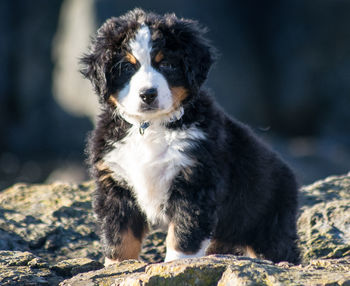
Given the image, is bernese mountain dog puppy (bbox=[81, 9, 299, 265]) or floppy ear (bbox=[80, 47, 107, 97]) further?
floppy ear (bbox=[80, 47, 107, 97])

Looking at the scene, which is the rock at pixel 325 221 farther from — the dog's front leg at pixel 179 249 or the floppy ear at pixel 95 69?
the floppy ear at pixel 95 69

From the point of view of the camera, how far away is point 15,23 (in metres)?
16.4

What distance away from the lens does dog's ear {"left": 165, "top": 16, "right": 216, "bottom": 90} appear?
165 inches

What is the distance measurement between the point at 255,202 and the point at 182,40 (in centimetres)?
131

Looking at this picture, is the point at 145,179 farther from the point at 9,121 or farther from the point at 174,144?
the point at 9,121

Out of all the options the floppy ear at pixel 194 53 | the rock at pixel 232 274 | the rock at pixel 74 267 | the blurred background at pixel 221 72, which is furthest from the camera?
the blurred background at pixel 221 72

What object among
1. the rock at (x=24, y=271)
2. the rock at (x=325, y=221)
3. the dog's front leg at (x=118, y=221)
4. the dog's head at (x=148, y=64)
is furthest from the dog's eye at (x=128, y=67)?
the rock at (x=325, y=221)

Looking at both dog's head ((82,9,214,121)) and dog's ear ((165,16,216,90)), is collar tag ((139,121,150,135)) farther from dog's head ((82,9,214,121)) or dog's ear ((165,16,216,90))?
dog's ear ((165,16,216,90))

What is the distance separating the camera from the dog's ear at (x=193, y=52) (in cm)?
420

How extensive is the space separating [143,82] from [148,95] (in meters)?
0.09

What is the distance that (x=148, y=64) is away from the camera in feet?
13.5

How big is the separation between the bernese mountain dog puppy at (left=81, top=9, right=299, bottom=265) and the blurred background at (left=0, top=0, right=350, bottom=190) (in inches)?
383

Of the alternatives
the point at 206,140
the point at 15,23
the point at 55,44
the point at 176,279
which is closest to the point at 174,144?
the point at 206,140

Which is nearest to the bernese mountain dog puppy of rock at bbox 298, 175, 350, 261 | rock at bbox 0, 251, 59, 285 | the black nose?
the black nose
